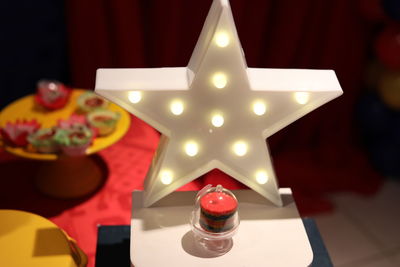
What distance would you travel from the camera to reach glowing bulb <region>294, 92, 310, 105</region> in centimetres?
112

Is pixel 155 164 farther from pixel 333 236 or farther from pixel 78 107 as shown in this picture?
pixel 333 236

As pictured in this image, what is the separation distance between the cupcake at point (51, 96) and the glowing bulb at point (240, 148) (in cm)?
119

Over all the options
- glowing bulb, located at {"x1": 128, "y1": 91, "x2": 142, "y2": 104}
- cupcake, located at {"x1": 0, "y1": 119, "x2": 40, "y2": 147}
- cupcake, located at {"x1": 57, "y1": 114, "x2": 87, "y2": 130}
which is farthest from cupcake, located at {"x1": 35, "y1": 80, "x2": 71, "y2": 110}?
glowing bulb, located at {"x1": 128, "y1": 91, "x2": 142, "y2": 104}

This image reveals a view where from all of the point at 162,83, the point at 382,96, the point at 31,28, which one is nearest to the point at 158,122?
the point at 162,83

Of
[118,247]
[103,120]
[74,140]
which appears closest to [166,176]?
[118,247]

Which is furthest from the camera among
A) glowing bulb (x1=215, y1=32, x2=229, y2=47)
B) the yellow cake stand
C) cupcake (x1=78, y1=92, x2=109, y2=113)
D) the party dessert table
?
cupcake (x1=78, y1=92, x2=109, y2=113)

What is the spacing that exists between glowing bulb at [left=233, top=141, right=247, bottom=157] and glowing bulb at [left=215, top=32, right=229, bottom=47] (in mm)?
243

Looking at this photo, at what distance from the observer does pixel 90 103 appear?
7.07ft

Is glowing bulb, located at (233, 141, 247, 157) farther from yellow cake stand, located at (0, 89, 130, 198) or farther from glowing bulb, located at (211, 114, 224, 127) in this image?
yellow cake stand, located at (0, 89, 130, 198)

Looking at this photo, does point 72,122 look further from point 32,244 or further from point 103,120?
point 32,244

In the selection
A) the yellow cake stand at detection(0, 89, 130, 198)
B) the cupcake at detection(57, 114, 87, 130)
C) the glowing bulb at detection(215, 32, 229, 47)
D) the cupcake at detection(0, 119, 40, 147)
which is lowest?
the yellow cake stand at detection(0, 89, 130, 198)

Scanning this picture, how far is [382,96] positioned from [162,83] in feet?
6.52

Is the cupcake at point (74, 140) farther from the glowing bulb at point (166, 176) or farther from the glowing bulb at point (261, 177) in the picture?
the glowing bulb at point (261, 177)

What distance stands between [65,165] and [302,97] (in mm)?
1169
